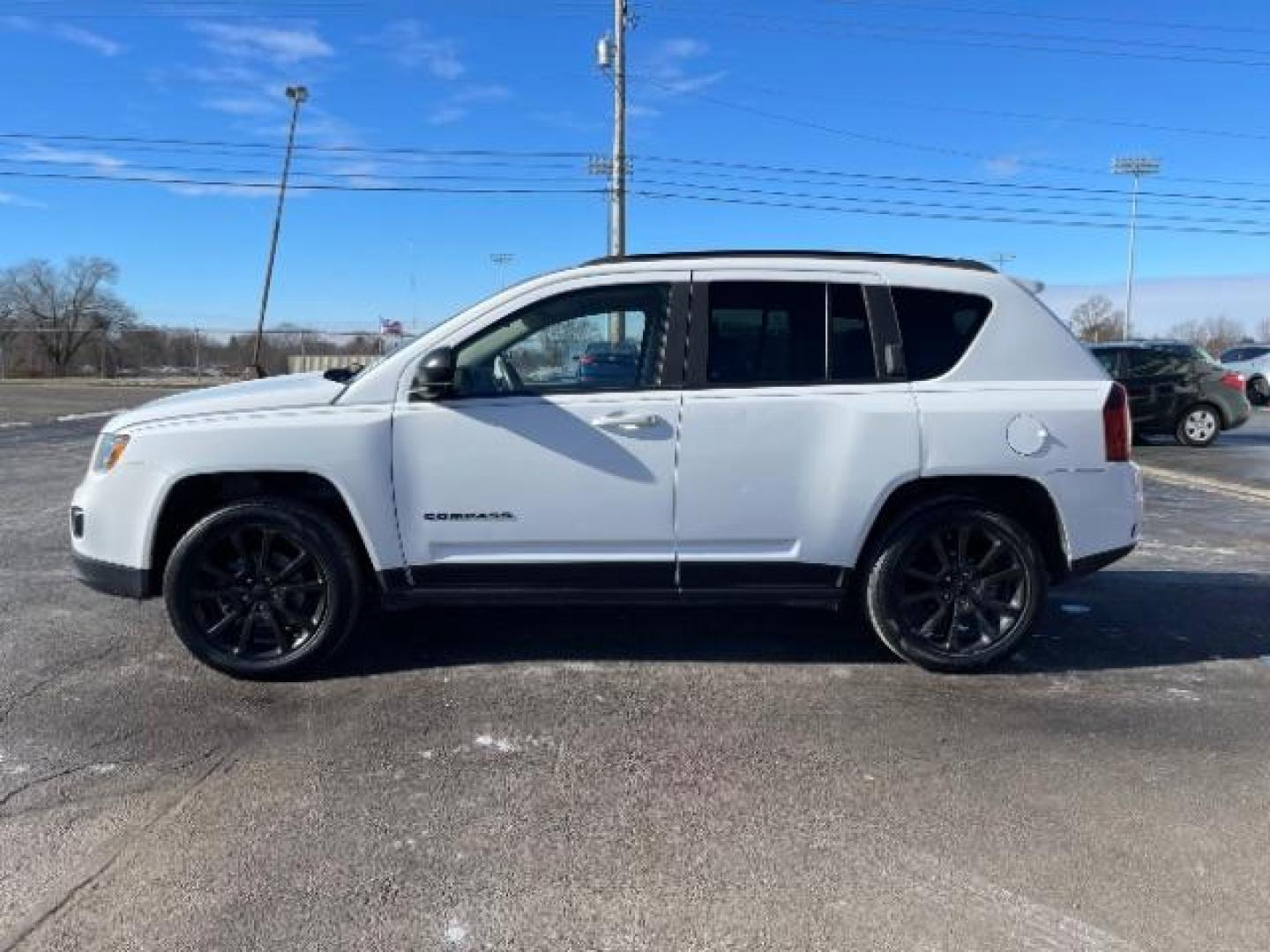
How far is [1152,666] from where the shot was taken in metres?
4.84

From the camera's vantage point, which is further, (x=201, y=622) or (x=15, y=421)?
(x=15, y=421)

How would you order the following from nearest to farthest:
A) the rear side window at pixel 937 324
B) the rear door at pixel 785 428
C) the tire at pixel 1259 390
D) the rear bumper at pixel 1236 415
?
the rear door at pixel 785 428
the rear side window at pixel 937 324
the rear bumper at pixel 1236 415
the tire at pixel 1259 390

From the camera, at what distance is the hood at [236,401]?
4426 mm

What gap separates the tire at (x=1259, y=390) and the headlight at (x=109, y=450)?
2852cm

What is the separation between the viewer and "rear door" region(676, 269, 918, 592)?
14.4ft

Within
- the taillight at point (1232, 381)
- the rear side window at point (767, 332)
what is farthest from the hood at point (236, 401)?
the taillight at point (1232, 381)

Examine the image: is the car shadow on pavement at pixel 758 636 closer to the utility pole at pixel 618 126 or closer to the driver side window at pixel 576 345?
the driver side window at pixel 576 345

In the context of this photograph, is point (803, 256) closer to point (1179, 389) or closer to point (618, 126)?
point (1179, 389)

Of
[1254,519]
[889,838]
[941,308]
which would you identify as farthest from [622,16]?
[889,838]

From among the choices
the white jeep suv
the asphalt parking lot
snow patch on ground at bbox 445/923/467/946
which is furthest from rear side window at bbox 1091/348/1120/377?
snow patch on ground at bbox 445/923/467/946

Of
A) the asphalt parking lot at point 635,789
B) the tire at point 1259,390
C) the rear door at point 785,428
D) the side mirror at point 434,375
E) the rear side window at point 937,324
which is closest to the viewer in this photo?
the asphalt parking lot at point 635,789

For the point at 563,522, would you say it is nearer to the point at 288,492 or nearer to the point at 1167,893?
Answer: the point at 288,492

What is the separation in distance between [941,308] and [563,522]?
201cm

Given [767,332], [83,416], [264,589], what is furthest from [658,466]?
[83,416]
